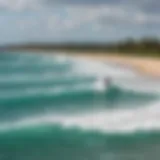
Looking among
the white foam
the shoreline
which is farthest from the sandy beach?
the white foam

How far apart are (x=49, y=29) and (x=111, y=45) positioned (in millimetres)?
224

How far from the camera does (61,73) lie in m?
1.19

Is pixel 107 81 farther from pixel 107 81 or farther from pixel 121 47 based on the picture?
pixel 121 47

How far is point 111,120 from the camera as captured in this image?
1.20 meters

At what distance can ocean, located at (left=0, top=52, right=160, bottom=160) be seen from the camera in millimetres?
1171

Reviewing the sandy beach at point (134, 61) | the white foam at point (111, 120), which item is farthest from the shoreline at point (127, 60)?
the white foam at point (111, 120)

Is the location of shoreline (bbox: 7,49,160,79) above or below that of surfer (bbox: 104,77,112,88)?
above

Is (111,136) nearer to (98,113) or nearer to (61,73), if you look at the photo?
(98,113)

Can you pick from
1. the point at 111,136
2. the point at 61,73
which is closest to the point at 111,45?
the point at 61,73

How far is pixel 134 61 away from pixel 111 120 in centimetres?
22

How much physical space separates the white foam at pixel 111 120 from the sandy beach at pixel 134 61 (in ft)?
0.38

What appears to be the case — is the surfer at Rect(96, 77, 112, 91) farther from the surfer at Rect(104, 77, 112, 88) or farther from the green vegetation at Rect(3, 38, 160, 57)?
the green vegetation at Rect(3, 38, 160, 57)

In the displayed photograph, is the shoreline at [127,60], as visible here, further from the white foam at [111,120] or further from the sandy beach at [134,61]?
the white foam at [111,120]

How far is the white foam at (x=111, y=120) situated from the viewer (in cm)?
118
